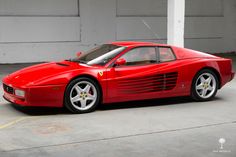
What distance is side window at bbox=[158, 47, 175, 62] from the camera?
852 centimetres

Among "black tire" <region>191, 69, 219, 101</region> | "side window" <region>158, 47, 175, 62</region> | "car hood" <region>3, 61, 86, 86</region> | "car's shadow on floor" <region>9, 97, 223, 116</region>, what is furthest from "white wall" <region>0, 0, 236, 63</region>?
"black tire" <region>191, 69, 219, 101</region>

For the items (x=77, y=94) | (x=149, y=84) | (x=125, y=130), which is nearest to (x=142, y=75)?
(x=149, y=84)

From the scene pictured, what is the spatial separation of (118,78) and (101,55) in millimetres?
672

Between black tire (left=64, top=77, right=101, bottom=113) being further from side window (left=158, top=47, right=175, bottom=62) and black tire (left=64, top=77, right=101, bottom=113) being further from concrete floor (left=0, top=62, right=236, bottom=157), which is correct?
side window (left=158, top=47, right=175, bottom=62)

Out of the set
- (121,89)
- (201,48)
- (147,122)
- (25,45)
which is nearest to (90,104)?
(121,89)

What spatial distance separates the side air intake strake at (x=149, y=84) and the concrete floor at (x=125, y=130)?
1.16 feet

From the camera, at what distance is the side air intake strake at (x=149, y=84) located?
796 cm

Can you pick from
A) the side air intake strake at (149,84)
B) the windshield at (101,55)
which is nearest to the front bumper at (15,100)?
the windshield at (101,55)

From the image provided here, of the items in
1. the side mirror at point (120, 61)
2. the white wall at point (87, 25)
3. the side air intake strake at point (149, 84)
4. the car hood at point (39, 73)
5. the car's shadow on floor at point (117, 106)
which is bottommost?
the car's shadow on floor at point (117, 106)

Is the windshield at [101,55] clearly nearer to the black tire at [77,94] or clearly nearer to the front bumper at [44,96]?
the black tire at [77,94]

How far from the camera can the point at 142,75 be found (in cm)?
808

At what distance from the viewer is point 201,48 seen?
19.3 meters

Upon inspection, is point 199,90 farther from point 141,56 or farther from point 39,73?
point 39,73

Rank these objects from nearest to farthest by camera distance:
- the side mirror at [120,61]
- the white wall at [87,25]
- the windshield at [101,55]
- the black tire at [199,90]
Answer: the side mirror at [120,61], the windshield at [101,55], the black tire at [199,90], the white wall at [87,25]
